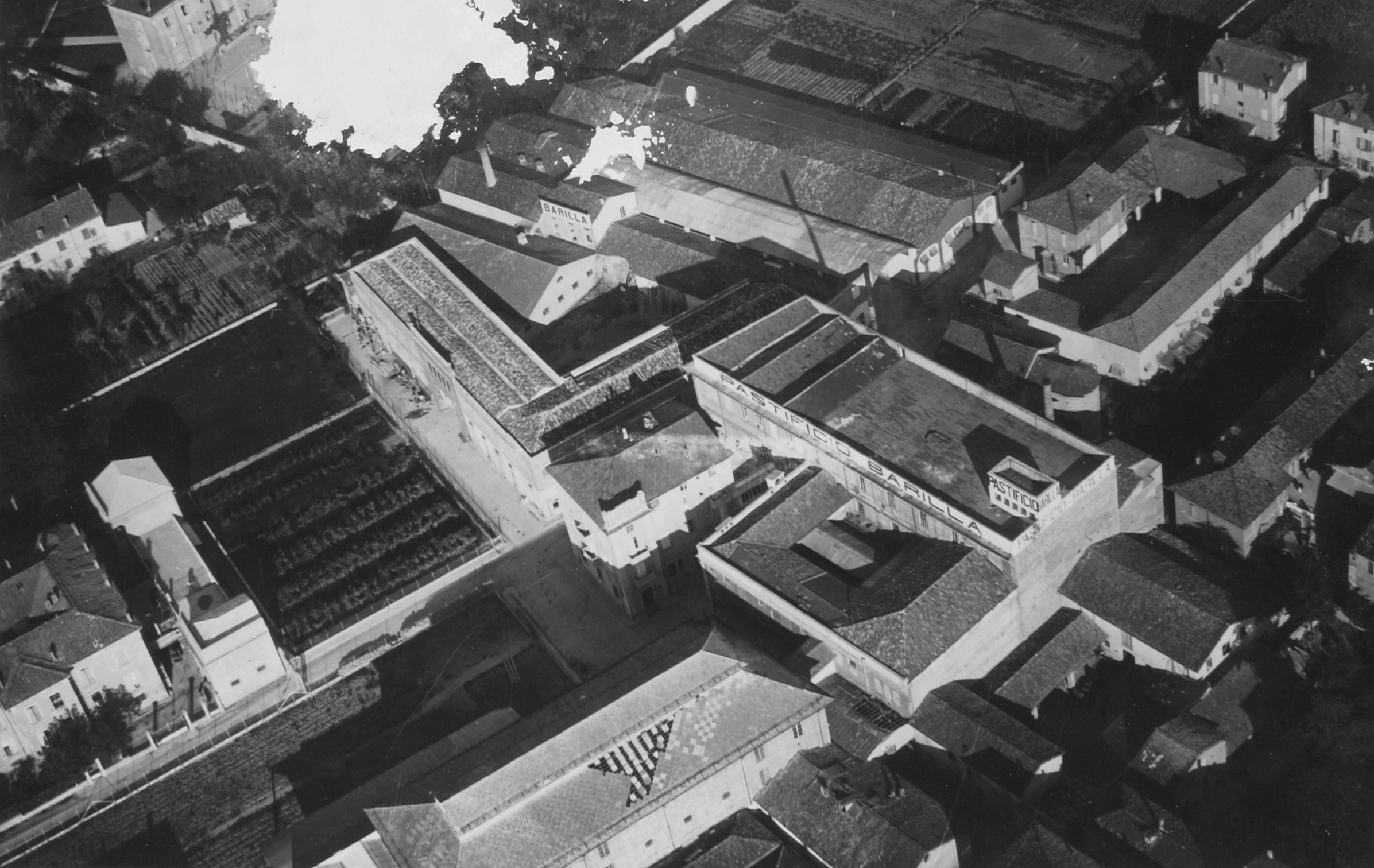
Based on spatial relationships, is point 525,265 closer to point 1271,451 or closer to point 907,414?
point 907,414

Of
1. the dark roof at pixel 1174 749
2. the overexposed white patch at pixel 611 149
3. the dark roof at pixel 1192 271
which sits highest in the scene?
the overexposed white patch at pixel 611 149

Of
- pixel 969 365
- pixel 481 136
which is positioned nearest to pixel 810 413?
pixel 969 365

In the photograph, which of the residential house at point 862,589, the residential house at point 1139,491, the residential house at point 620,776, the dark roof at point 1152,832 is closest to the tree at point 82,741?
the residential house at point 620,776

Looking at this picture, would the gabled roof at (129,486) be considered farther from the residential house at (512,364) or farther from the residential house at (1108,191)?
the residential house at (1108,191)

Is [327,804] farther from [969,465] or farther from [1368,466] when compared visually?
[1368,466]

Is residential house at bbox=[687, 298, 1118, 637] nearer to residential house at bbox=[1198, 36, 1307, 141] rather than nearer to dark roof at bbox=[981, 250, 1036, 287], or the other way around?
dark roof at bbox=[981, 250, 1036, 287]

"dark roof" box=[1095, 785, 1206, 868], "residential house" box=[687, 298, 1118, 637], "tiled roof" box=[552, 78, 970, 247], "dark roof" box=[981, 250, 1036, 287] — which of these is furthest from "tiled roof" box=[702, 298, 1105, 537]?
"tiled roof" box=[552, 78, 970, 247]

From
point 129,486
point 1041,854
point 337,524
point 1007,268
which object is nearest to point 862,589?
point 1041,854
